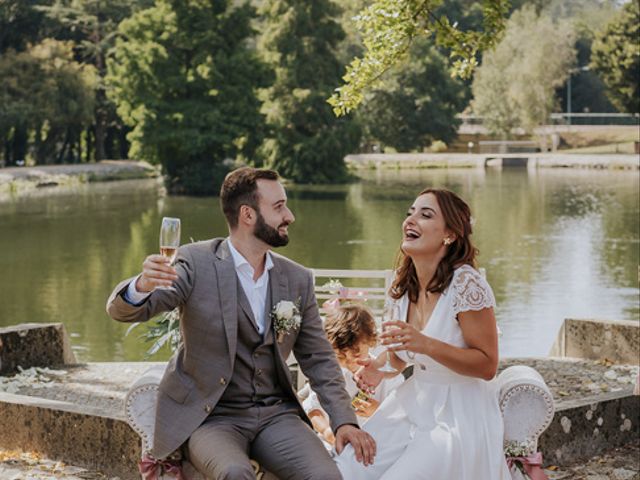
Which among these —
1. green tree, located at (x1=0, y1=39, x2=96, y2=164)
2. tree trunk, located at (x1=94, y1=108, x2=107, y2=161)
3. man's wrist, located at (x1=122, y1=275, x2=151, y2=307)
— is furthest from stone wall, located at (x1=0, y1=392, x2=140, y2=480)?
tree trunk, located at (x1=94, y1=108, x2=107, y2=161)

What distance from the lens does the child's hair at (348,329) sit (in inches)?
214

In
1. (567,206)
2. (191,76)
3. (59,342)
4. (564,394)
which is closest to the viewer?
(564,394)

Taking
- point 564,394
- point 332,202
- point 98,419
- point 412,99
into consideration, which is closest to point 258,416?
point 98,419

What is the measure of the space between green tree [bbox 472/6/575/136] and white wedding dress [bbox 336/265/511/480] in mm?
61162

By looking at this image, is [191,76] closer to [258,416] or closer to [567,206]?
[567,206]

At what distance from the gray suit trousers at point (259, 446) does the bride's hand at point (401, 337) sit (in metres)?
0.45

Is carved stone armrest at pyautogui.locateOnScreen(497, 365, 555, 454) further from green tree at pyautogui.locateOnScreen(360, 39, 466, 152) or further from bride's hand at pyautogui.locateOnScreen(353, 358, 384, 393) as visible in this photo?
green tree at pyautogui.locateOnScreen(360, 39, 466, 152)

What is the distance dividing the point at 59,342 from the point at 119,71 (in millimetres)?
35298

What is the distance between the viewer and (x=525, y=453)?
14.5 feet

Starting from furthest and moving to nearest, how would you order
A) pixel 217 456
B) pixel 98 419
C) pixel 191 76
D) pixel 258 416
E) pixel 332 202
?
1. pixel 191 76
2. pixel 332 202
3. pixel 98 419
4. pixel 258 416
5. pixel 217 456

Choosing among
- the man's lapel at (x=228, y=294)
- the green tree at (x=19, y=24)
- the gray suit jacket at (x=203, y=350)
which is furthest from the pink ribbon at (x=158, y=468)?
the green tree at (x=19, y=24)

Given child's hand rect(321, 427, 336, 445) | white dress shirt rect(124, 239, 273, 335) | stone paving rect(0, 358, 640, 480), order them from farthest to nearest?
1. stone paving rect(0, 358, 640, 480)
2. child's hand rect(321, 427, 336, 445)
3. white dress shirt rect(124, 239, 273, 335)

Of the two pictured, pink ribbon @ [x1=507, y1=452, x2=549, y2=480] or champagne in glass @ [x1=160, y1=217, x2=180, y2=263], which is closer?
champagne in glass @ [x1=160, y1=217, x2=180, y2=263]

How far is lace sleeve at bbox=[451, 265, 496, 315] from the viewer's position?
4.21m
